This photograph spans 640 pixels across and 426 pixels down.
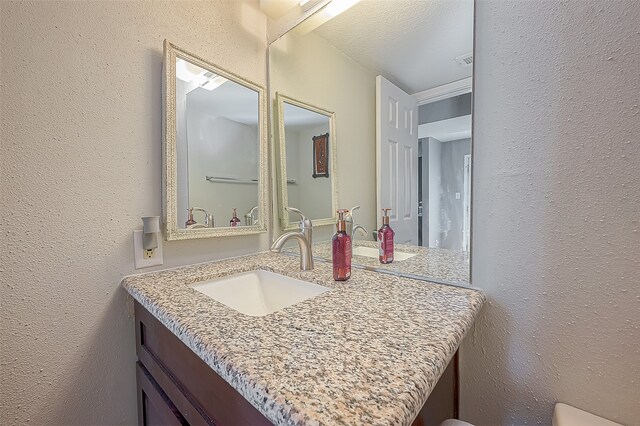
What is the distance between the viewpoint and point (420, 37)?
0.88 meters

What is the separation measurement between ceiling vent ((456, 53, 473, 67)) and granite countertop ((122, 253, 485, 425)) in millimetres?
598

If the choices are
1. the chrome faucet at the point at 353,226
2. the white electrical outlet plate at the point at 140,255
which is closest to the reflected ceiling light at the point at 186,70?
A: the white electrical outlet plate at the point at 140,255

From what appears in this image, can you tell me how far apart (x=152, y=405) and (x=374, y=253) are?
0.82 m

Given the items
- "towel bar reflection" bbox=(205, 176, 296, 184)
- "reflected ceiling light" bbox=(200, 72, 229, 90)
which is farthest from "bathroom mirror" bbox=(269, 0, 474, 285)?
"towel bar reflection" bbox=(205, 176, 296, 184)

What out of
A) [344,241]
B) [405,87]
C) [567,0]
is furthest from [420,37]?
[344,241]

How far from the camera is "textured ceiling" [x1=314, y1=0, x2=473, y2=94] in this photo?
76 cm

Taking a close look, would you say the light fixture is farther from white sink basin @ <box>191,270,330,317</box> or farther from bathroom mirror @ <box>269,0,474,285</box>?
white sink basin @ <box>191,270,330,317</box>

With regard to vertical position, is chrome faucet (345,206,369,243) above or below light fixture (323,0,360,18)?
below

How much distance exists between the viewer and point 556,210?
582 mm

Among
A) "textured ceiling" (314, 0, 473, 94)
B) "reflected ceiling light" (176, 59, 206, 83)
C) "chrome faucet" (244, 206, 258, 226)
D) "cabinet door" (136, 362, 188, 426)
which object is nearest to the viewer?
"cabinet door" (136, 362, 188, 426)

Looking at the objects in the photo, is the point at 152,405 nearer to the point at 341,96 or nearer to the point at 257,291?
the point at 257,291

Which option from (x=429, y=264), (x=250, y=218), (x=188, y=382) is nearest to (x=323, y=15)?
(x=250, y=218)

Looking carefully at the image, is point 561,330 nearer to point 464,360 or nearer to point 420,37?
point 464,360

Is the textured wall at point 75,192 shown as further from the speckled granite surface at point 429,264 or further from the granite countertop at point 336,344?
the speckled granite surface at point 429,264
